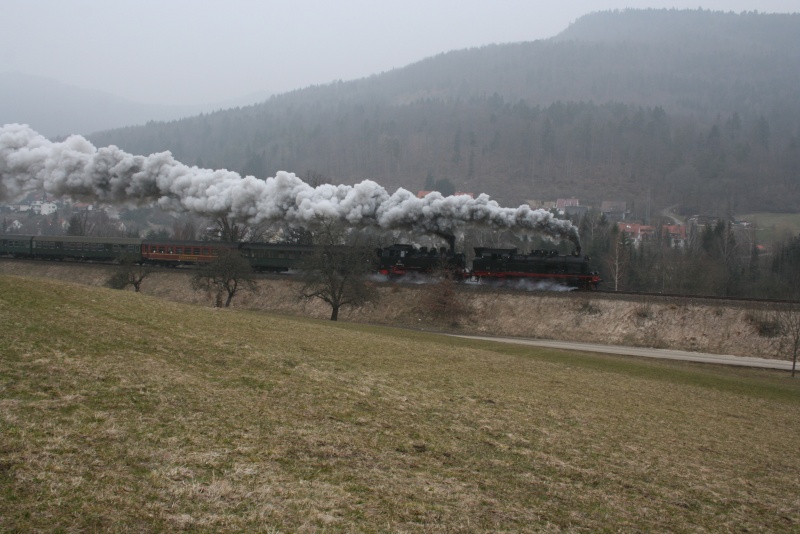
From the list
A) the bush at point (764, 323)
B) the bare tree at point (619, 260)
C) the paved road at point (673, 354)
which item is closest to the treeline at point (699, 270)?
the bare tree at point (619, 260)

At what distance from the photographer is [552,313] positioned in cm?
5459

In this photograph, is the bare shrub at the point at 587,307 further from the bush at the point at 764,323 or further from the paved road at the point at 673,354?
the bush at the point at 764,323

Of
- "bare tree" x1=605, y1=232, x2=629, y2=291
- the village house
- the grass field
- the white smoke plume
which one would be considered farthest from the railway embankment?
the village house

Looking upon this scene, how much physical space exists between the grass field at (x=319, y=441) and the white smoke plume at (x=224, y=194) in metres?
33.0

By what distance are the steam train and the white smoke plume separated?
10.4 ft

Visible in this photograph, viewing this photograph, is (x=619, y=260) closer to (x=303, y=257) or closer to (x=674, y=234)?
(x=303, y=257)

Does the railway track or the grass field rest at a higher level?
the railway track

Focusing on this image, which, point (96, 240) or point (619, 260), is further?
point (619, 260)

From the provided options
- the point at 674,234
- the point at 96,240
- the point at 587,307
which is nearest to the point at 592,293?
the point at 587,307

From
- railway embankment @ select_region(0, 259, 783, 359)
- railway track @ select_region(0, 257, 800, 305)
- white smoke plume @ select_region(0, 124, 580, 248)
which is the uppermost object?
white smoke plume @ select_region(0, 124, 580, 248)

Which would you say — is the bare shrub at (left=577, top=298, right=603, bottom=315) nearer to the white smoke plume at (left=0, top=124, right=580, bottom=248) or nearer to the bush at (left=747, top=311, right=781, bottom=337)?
the white smoke plume at (left=0, top=124, right=580, bottom=248)

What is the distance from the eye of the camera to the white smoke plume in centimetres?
5459

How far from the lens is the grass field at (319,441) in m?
9.45

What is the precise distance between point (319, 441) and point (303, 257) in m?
47.9
